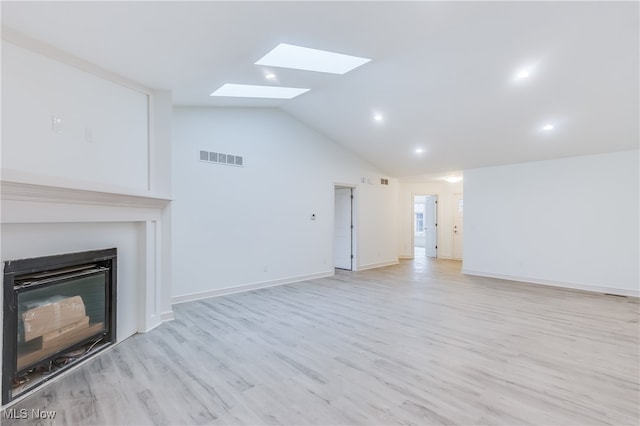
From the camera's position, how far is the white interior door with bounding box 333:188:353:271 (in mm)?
7605

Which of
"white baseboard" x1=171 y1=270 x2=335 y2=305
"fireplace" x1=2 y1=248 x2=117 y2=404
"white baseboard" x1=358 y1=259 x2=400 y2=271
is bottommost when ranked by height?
"white baseboard" x1=358 y1=259 x2=400 y2=271

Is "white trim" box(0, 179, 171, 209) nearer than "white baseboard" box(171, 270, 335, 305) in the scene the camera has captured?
Yes

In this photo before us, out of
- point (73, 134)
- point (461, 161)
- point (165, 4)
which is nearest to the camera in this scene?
point (165, 4)

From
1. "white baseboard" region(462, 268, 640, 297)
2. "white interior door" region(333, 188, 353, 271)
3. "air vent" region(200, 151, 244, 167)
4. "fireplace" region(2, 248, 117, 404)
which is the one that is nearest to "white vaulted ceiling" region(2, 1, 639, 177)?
"air vent" region(200, 151, 244, 167)

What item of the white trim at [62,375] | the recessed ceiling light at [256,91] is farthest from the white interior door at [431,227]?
the white trim at [62,375]

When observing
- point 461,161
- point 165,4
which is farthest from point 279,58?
point 461,161

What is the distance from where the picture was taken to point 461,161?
6.74 metres

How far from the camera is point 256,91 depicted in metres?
4.50

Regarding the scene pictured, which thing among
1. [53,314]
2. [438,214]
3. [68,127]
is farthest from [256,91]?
[438,214]

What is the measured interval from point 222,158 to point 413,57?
3.23m

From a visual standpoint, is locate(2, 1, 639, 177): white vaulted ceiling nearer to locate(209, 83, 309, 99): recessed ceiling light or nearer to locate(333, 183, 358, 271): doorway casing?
locate(209, 83, 309, 99): recessed ceiling light

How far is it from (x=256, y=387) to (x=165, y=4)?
2.85 meters

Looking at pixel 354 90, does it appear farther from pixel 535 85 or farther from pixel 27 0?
pixel 27 0

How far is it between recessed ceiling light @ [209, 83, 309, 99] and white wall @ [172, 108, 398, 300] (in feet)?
2.45
